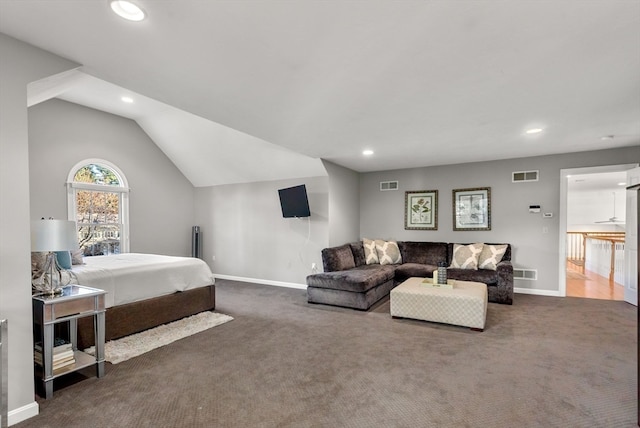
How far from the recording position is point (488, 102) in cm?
299

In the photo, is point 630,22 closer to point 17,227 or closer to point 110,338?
point 17,227

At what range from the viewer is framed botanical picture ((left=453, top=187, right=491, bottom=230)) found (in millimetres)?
5805

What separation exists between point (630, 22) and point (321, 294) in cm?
423

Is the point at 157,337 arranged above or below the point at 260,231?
below

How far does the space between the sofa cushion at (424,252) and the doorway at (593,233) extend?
1871mm

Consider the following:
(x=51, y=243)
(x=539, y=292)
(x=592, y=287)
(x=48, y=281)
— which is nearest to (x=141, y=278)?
(x=48, y=281)

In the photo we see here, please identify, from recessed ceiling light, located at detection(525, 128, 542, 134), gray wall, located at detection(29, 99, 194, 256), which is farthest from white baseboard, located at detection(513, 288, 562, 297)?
gray wall, located at detection(29, 99, 194, 256)

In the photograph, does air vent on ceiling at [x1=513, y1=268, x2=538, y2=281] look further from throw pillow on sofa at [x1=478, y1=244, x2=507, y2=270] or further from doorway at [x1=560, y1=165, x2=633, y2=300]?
throw pillow on sofa at [x1=478, y1=244, x2=507, y2=270]

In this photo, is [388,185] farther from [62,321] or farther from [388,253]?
[62,321]

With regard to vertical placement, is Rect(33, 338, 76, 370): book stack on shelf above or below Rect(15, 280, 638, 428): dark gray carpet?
above

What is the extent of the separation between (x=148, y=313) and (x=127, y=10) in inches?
126

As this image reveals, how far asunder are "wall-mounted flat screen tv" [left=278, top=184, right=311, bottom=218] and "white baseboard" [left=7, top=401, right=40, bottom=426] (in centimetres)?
403

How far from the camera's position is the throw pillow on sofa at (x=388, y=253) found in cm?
608

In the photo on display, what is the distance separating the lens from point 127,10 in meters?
1.68
